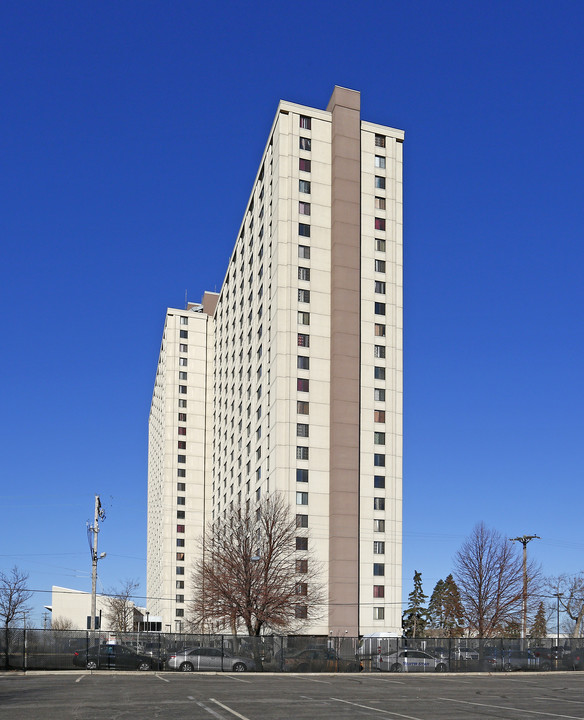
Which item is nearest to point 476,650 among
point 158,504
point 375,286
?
point 375,286

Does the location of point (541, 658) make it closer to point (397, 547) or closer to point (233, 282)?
point (397, 547)

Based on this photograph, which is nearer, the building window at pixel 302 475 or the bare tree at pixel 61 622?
the building window at pixel 302 475

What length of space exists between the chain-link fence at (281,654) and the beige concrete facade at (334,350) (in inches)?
780

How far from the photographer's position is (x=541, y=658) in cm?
6084

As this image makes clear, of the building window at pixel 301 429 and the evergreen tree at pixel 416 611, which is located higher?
the building window at pixel 301 429

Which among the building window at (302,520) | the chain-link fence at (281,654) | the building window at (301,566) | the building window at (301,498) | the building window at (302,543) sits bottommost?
the chain-link fence at (281,654)

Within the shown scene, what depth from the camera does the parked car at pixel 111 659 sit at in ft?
160

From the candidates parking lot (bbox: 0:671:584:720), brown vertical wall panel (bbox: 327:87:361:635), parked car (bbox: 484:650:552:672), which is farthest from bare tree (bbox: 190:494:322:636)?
parking lot (bbox: 0:671:584:720)

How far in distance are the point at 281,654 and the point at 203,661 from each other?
5.30 metres

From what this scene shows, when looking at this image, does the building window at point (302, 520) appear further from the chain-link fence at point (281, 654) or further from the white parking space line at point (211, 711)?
the white parking space line at point (211, 711)

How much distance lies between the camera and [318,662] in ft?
178

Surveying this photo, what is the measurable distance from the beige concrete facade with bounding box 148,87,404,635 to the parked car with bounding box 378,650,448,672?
22674 millimetres

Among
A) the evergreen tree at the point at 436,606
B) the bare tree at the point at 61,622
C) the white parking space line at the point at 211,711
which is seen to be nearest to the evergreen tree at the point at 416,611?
the evergreen tree at the point at 436,606

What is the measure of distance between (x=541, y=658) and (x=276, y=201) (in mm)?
50110
